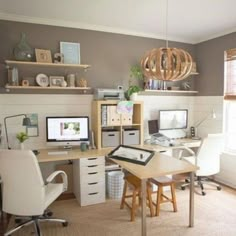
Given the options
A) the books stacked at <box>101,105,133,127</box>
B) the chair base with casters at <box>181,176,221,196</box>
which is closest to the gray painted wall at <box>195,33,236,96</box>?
the chair base with casters at <box>181,176,221,196</box>

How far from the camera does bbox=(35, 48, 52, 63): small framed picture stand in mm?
3210

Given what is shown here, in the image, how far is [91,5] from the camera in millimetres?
2734

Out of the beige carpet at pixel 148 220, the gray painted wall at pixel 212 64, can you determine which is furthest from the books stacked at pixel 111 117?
the gray painted wall at pixel 212 64

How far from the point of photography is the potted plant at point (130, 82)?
355 centimetres

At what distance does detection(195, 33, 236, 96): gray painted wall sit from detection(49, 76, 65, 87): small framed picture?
2567 millimetres

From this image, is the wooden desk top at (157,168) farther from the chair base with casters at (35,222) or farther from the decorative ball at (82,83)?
the decorative ball at (82,83)

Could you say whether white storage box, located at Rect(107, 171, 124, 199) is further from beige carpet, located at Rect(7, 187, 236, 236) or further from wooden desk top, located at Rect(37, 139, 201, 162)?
wooden desk top, located at Rect(37, 139, 201, 162)

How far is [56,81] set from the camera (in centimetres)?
332

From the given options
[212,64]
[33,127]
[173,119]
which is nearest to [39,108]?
[33,127]

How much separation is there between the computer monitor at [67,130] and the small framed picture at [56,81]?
1.60 feet

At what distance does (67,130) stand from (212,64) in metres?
2.76

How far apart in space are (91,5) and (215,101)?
2623 millimetres

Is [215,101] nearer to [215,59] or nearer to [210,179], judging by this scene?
[215,59]

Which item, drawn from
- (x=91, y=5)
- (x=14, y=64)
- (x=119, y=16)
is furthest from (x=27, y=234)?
(x=119, y=16)
